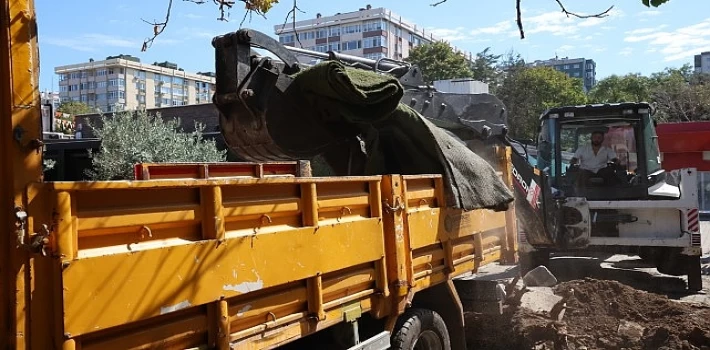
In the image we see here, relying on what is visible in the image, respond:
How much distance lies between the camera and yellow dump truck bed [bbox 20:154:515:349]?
224cm

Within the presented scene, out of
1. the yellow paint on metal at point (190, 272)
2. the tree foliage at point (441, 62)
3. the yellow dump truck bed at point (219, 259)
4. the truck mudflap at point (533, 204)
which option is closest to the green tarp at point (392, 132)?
the yellow dump truck bed at point (219, 259)

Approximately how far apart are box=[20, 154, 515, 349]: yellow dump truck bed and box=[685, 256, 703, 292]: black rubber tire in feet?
19.7

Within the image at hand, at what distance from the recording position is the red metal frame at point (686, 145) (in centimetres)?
1302

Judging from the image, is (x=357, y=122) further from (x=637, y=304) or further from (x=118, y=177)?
(x=118, y=177)

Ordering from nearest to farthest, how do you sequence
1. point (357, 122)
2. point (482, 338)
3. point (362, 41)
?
point (357, 122) < point (482, 338) < point (362, 41)

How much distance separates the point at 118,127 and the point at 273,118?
8.58 metres

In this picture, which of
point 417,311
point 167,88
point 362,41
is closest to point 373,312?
point 417,311

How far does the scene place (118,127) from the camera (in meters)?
12.1

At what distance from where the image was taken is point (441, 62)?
37.8 m

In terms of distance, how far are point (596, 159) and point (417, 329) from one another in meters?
6.50

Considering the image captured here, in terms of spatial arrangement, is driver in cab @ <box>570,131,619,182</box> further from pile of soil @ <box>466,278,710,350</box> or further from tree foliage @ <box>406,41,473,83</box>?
tree foliage @ <box>406,41,473,83</box>

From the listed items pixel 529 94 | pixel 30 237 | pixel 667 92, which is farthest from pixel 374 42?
pixel 30 237

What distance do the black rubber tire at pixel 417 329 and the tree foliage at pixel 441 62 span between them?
108ft

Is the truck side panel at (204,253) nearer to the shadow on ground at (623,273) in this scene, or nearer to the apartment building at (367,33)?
the shadow on ground at (623,273)
